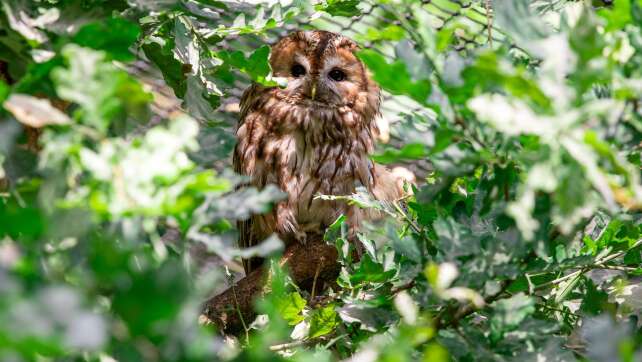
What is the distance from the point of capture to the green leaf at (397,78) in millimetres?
670

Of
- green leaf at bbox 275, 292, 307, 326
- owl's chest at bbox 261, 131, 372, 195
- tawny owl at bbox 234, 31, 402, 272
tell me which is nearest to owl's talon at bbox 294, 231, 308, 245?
tawny owl at bbox 234, 31, 402, 272

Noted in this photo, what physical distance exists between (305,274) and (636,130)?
3.67 ft

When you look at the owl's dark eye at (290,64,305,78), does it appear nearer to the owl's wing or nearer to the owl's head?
the owl's head

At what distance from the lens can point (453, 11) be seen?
2.40 m

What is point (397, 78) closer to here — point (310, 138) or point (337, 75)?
point (310, 138)

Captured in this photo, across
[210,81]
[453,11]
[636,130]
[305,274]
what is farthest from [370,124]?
[636,130]

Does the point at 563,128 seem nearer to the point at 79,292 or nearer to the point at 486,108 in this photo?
the point at 486,108

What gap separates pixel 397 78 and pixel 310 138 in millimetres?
1486

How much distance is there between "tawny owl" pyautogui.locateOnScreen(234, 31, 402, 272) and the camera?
209 centimetres

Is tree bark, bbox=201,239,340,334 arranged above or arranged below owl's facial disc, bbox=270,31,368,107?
below

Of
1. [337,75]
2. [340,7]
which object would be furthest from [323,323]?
[337,75]

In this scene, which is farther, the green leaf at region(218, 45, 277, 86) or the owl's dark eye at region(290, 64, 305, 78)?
the owl's dark eye at region(290, 64, 305, 78)

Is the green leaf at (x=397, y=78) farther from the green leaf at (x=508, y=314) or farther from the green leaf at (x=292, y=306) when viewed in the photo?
the green leaf at (x=292, y=306)

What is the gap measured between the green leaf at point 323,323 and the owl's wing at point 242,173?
100 centimetres
